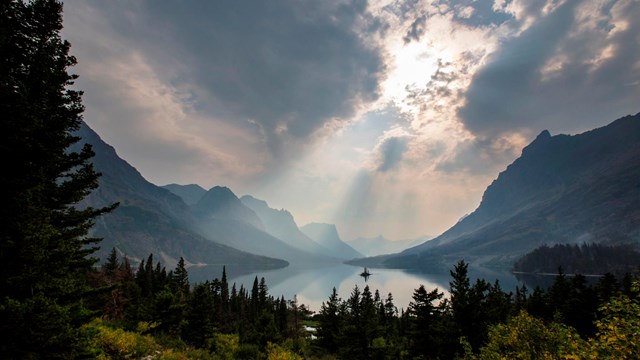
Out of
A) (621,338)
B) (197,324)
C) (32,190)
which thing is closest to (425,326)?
(197,324)

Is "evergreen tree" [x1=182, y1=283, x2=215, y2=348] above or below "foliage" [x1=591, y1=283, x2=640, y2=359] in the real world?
below

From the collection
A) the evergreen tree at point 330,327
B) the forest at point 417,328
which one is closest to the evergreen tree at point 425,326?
the forest at point 417,328

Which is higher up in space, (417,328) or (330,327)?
(417,328)

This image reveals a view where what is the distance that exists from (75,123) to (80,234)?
5.41m

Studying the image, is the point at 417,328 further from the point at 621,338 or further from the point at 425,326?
the point at 621,338

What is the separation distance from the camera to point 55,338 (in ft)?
35.7

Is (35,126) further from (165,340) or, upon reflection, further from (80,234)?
(165,340)

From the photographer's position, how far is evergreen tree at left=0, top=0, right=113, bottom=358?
10.3m

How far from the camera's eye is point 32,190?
10828 millimetres

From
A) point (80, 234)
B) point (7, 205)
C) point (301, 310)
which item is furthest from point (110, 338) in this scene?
point (301, 310)

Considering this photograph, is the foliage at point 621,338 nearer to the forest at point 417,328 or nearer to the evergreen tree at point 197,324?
the forest at point 417,328

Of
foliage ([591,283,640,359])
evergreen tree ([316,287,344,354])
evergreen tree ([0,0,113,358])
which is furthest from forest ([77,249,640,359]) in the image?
evergreen tree ([0,0,113,358])

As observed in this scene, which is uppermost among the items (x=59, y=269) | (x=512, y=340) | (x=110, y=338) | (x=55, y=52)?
(x=55, y=52)

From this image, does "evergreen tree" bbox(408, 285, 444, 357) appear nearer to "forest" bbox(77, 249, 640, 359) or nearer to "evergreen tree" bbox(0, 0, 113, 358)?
"forest" bbox(77, 249, 640, 359)
